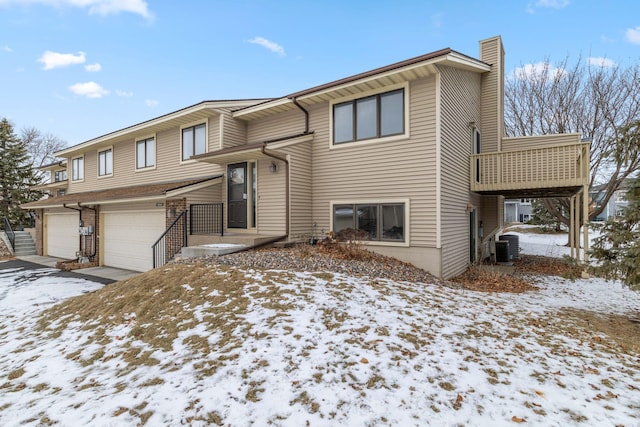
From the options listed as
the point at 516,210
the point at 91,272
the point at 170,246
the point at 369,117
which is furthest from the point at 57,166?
the point at 516,210

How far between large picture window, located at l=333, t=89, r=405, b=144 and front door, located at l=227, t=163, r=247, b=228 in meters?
3.47

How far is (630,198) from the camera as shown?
18.1 feet

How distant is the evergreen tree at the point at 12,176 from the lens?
23.9m

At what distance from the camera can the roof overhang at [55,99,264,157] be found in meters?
11.5

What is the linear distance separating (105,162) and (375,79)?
15.1 m

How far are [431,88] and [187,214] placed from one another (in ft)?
28.1

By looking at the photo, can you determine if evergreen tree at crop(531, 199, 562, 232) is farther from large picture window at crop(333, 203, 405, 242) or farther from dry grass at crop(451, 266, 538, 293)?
large picture window at crop(333, 203, 405, 242)

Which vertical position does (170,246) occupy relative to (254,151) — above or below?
below

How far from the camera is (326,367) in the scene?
340 centimetres

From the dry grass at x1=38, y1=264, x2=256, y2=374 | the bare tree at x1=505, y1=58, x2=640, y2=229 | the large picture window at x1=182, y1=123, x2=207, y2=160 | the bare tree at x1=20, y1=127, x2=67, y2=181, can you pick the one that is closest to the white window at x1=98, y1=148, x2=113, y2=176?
the large picture window at x1=182, y1=123, x2=207, y2=160

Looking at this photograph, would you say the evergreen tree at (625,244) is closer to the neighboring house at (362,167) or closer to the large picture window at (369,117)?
the neighboring house at (362,167)

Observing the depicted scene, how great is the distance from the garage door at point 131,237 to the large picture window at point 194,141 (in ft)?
8.92

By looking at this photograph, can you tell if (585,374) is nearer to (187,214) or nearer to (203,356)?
(203,356)

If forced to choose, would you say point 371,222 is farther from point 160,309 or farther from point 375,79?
point 160,309
